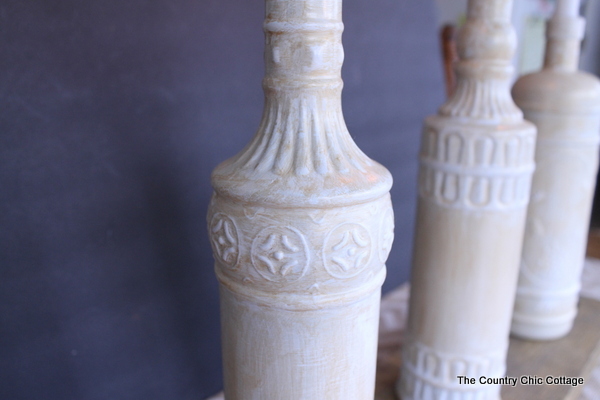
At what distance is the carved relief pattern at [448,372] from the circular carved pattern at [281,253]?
1.14 feet

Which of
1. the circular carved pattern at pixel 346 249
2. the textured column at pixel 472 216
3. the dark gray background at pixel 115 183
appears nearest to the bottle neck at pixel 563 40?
the textured column at pixel 472 216

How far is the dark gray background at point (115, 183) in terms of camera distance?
0.55m

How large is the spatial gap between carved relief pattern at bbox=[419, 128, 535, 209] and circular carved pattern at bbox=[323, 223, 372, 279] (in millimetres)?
242

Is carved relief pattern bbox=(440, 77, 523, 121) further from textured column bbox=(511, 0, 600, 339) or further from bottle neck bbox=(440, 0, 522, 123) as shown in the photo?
textured column bbox=(511, 0, 600, 339)

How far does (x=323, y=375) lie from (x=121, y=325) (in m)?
0.31

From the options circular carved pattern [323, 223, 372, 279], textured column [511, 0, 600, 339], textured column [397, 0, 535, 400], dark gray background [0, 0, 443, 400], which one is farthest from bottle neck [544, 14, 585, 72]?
circular carved pattern [323, 223, 372, 279]

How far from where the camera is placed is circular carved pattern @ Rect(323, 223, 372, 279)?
1.32 ft

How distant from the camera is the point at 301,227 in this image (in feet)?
1.30

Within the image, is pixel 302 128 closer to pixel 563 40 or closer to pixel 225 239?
pixel 225 239

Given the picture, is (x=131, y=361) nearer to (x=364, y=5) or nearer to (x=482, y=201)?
(x=482, y=201)

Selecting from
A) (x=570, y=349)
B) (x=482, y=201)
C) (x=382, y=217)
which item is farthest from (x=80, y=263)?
(x=570, y=349)

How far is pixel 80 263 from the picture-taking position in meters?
0.59

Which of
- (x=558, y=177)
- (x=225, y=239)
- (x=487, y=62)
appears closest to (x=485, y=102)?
(x=487, y=62)

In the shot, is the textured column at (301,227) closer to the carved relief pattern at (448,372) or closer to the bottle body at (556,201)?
the carved relief pattern at (448,372)
